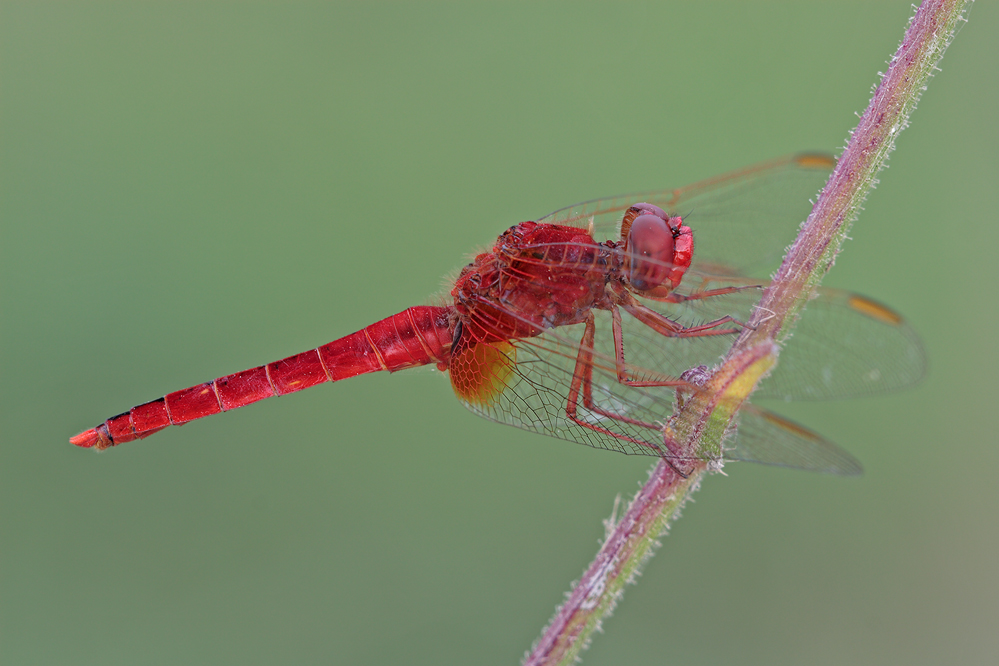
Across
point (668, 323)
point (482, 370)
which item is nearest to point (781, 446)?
point (668, 323)

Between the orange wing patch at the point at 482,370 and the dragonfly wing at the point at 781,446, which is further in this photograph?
the orange wing patch at the point at 482,370

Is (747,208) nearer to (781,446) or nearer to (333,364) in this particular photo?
(781,446)

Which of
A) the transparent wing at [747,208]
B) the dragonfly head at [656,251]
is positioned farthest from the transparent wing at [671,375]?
the transparent wing at [747,208]

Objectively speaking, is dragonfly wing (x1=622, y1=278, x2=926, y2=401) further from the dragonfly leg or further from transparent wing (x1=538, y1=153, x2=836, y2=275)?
transparent wing (x1=538, y1=153, x2=836, y2=275)

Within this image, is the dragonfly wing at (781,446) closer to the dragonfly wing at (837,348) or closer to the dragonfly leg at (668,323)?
the dragonfly wing at (837,348)

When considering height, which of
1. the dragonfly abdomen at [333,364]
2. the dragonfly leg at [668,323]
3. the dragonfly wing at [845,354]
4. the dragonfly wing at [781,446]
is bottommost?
the dragonfly wing at [781,446]

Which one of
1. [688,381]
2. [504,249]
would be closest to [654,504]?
[688,381]

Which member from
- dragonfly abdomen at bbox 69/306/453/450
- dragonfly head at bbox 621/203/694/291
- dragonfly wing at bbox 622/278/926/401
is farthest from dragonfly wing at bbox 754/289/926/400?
dragonfly abdomen at bbox 69/306/453/450
